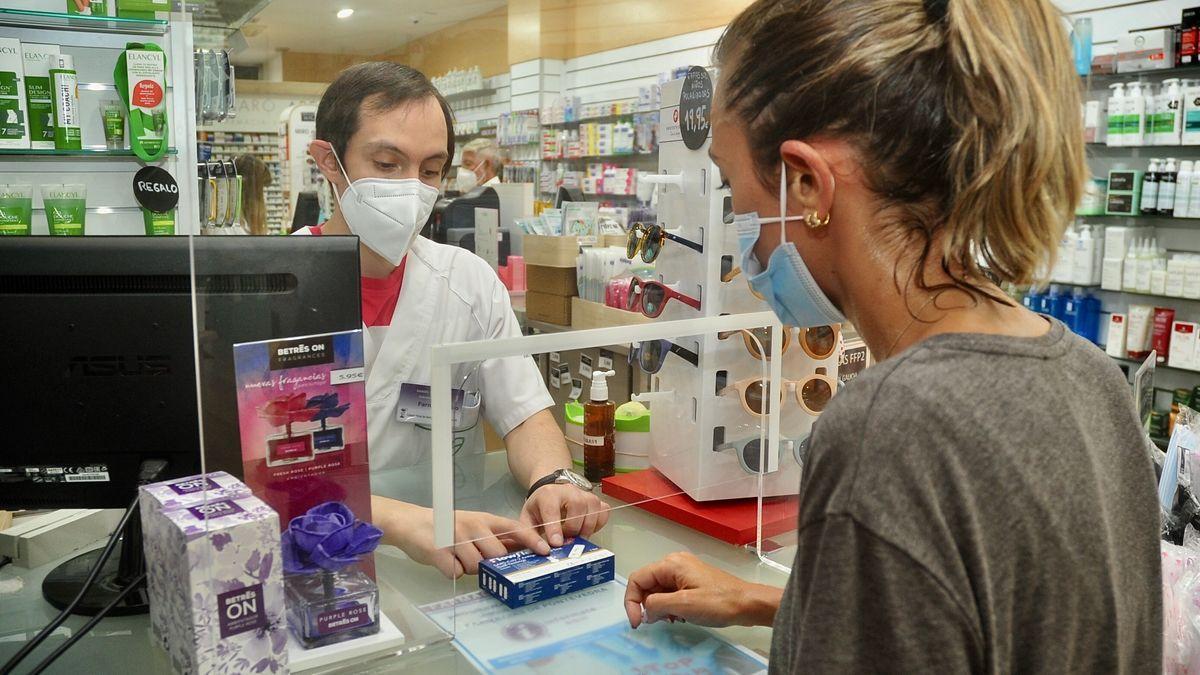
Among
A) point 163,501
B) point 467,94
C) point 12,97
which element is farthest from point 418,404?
point 12,97

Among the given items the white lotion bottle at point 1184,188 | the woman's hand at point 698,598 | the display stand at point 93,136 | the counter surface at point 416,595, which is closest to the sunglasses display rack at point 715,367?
the counter surface at point 416,595

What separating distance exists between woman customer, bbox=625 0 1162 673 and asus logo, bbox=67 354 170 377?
79 cm

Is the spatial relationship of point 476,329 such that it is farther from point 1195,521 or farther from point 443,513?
point 1195,521

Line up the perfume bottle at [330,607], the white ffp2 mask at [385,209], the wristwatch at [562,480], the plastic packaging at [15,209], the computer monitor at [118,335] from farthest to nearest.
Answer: the plastic packaging at [15,209], the white ffp2 mask at [385,209], the wristwatch at [562,480], the computer monitor at [118,335], the perfume bottle at [330,607]

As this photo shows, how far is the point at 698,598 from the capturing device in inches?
45.5

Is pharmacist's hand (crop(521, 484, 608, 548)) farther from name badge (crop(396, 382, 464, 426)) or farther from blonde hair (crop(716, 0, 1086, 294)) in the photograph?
blonde hair (crop(716, 0, 1086, 294))

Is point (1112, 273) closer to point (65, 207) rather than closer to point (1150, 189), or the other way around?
point (1150, 189)

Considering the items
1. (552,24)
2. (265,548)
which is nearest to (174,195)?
(552,24)

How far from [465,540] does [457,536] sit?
0.03 metres

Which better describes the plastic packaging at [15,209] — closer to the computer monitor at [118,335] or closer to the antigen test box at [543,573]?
the computer monitor at [118,335]

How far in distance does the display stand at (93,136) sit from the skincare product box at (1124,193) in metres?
4.00

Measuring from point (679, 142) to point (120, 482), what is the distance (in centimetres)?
102

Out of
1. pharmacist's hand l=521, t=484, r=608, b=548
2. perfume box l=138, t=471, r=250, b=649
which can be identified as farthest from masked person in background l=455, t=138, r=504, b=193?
perfume box l=138, t=471, r=250, b=649

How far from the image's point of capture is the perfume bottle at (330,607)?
1.05 m
